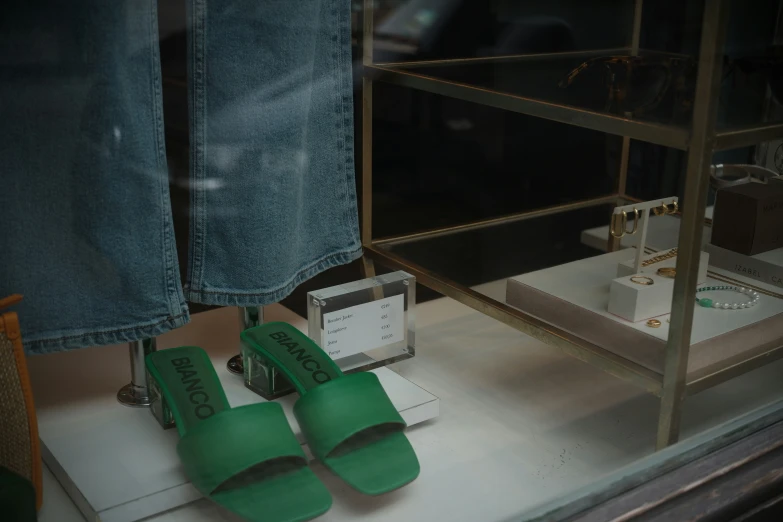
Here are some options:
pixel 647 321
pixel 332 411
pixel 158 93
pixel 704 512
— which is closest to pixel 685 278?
pixel 647 321

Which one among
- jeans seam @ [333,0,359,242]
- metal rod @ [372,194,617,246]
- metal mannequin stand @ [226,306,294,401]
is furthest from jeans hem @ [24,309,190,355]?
metal rod @ [372,194,617,246]

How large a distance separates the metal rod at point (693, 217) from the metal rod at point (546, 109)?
18mm

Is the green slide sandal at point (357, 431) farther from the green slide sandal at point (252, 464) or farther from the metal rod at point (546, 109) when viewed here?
the metal rod at point (546, 109)

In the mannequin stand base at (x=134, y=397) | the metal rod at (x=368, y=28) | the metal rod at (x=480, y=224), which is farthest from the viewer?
the metal rod at (x=480, y=224)

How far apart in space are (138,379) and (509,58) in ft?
1.66

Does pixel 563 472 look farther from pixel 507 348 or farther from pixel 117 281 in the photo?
pixel 117 281

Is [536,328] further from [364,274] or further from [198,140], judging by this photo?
[198,140]

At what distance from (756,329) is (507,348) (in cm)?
32

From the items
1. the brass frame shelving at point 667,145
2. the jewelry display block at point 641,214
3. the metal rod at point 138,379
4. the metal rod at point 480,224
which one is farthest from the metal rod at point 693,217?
the metal rod at point 138,379

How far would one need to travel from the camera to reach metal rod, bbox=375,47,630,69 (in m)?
0.86

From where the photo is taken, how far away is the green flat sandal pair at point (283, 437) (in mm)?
688

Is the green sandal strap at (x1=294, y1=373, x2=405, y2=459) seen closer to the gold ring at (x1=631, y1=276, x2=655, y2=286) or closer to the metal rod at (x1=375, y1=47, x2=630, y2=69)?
the gold ring at (x1=631, y1=276, x2=655, y2=286)

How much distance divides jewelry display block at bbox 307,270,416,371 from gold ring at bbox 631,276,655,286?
9.1 inches

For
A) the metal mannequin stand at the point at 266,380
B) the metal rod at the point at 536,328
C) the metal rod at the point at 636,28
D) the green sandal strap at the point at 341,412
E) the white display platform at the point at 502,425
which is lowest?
the white display platform at the point at 502,425
